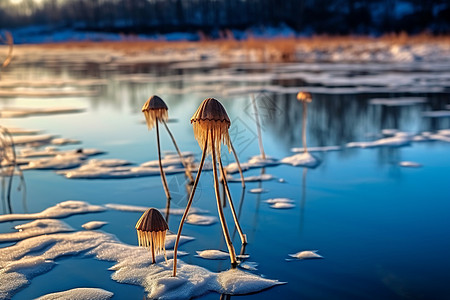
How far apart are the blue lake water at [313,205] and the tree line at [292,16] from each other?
3473cm

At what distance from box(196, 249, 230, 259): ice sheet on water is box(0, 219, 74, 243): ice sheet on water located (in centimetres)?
95

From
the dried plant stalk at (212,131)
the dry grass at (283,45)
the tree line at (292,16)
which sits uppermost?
the tree line at (292,16)

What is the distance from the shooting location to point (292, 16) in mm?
63219

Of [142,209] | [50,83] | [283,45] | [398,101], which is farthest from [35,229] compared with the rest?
[283,45]

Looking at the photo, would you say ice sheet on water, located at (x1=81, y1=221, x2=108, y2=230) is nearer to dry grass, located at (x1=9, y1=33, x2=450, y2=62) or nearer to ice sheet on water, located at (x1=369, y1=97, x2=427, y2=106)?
ice sheet on water, located at (x1=369, y1=97, x2=427, y2=106)

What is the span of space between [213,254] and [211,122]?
2.98 feet

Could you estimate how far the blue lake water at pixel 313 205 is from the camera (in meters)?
2.62

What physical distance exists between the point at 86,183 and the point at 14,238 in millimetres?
1297

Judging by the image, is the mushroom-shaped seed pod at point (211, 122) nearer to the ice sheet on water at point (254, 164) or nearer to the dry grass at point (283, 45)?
the ice sheet on water at point (254, 164)

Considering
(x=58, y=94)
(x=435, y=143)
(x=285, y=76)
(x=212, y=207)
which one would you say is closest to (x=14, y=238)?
(x=212, y=207)

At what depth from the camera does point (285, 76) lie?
13.8 meters

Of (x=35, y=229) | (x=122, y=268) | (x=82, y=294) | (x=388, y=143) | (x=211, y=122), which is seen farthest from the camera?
(x=388, y=143)

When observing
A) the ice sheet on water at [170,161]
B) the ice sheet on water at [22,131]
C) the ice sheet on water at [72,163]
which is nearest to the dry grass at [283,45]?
the ice sheet on water at [22,131]

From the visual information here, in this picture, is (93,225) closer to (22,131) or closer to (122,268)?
(122,268)
